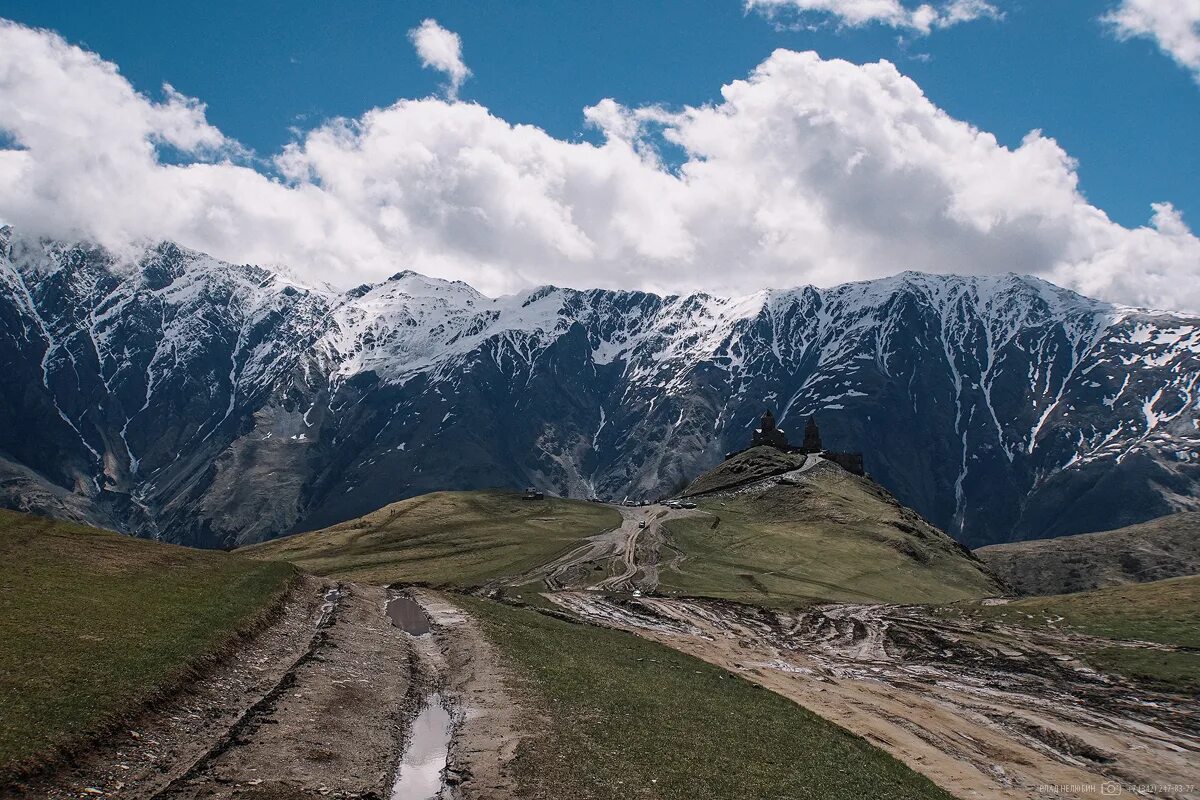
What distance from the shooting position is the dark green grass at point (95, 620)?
28.5 metres

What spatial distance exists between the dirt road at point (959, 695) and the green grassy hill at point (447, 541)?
2941cm

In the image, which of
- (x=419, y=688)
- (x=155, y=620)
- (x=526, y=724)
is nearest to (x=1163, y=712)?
(x=526, y=724)

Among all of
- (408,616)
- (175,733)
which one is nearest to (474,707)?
(175,733)

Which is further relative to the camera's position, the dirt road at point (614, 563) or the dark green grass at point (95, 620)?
the dirt road at point (614, 563)

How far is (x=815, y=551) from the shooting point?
13800 cm

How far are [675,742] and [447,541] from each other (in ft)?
361

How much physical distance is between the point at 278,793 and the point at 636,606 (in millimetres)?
64043

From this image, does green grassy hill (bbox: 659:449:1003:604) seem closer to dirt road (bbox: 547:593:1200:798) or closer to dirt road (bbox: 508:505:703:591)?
dirt road (bbox: 508:505:703:591)

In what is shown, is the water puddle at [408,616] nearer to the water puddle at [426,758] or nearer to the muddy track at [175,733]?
the muddy track at [175,733]

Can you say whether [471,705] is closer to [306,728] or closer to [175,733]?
[306,728]

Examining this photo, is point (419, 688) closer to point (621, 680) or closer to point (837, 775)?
point (621, 680)

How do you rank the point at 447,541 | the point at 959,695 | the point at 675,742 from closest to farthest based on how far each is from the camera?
the point at 675,742, the point at 959,695, the point at 447,541

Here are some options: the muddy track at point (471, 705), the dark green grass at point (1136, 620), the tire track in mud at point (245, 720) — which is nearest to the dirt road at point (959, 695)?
the dark green grass at point (1136, 620)

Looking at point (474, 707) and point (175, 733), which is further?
point (474, 707)
